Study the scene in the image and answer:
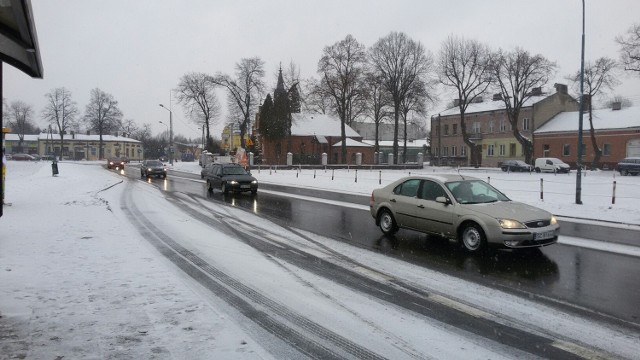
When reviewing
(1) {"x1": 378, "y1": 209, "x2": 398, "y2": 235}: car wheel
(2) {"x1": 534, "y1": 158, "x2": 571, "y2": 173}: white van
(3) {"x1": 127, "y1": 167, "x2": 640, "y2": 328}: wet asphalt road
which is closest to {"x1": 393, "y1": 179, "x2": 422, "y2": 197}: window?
(1) {"x1": 378, "y1": 209, "x2": 398, "y2": 235}: car wheel

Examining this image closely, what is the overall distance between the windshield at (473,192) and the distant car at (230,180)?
13.8m

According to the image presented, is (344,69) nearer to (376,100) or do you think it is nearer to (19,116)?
(376,100)

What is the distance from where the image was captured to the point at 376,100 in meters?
63.9

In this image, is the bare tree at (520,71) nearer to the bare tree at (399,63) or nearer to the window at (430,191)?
the bare tree at (399,63)

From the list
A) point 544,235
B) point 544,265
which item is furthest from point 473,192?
point 544,265

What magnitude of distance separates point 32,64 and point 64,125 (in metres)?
94.7

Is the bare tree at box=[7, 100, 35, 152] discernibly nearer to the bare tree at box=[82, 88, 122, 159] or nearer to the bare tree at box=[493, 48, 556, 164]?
the bare tree at box=[82, 88, 122, 159]

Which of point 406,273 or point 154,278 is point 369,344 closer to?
point 406,273

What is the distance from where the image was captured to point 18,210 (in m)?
13.3

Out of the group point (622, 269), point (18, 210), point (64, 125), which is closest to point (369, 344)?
point (622, 269)

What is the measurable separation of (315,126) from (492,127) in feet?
83.3

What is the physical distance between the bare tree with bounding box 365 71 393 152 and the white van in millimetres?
20058

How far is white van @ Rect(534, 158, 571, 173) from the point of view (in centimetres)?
4581

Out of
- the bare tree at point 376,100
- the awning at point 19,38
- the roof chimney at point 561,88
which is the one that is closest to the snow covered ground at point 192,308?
the awning at point 19,38
